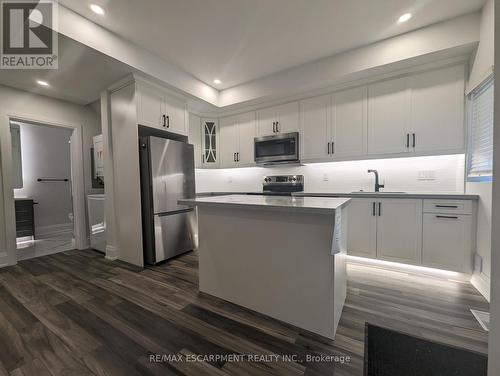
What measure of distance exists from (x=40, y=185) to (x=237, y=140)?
4.61m

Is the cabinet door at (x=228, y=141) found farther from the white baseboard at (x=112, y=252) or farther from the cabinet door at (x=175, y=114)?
the white baseboard at (x=112, y=252)

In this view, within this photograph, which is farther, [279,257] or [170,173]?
[170,173]

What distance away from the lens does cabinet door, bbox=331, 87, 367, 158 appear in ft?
9.73

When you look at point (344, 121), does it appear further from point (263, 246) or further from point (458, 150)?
point (263, 246)

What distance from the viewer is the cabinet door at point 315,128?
323 centimetres

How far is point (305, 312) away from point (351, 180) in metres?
2.43

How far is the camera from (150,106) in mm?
2861

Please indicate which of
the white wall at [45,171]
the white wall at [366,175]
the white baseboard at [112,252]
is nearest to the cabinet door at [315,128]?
the white wall at [366,175]

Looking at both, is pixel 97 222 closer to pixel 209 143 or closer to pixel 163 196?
pixel 163 196

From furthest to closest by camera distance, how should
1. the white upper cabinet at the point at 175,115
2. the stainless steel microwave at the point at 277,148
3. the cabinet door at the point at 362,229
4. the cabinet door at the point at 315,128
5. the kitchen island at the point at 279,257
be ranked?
the stainless steel microwave at the point at 277,148
the cabinet door at the point at 315,128
the white upper cabinet at the point at 175,115
the cabinet door at the point at 362,229
the kitchen island at the point at 279,257

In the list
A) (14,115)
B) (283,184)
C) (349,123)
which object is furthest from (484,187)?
(14,115)

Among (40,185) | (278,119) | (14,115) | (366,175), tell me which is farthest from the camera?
(40,185)

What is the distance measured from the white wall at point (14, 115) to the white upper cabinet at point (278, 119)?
3.19 meters

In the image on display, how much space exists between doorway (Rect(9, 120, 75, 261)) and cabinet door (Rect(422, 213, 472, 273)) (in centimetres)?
568
